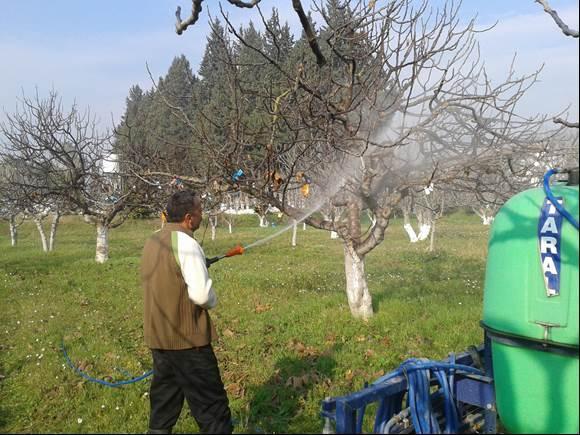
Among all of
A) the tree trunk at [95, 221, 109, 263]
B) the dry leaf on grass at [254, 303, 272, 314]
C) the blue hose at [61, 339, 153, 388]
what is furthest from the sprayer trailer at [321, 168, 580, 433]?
the tree trunk at [95, 221, 109, 263]

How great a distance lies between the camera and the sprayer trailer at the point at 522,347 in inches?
101

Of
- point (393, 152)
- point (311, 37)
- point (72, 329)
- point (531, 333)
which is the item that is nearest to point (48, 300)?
point (72, 329)

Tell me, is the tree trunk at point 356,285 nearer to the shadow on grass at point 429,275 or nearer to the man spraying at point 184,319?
the shadow on grass at point 429,275

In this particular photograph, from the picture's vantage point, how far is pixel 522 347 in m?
2.72

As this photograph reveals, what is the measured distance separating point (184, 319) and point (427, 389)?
1.56 meters

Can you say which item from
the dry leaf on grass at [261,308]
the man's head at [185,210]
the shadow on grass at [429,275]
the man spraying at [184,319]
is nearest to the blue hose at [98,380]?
the man spraying at [184,319]

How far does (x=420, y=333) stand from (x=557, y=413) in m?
3.99

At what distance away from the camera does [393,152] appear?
7020 mm

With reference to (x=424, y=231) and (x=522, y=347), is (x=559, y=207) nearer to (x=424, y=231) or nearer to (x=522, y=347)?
(x=522, y=347)

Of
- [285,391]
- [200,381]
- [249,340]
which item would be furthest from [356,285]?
[200,381]

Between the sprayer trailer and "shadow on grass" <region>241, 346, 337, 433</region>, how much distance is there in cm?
143

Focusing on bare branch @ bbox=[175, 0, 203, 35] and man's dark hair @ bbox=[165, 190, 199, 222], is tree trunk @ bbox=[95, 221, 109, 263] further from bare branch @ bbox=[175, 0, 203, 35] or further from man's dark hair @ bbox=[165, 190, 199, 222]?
bare branch @ bbox=[175, 0, 203, 35]

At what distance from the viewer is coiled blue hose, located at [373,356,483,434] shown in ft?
9.98

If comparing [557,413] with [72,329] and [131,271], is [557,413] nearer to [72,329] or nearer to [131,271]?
[72,329]
